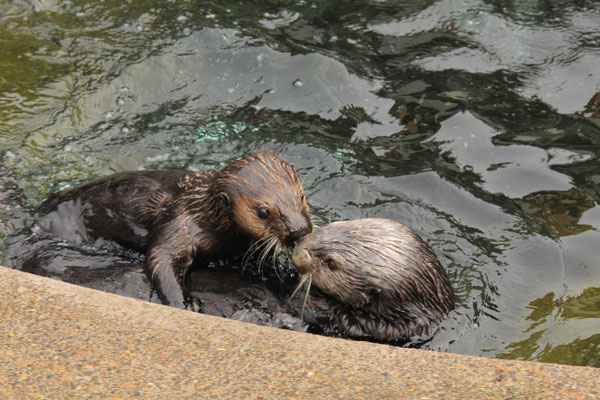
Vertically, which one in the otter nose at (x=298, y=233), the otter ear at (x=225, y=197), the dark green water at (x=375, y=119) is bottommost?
the dark green water at (x=375, y=119)

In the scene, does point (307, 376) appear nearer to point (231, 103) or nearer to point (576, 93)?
point (231, 103)

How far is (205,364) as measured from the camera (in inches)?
116

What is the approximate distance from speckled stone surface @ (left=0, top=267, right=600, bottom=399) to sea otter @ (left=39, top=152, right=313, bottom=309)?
87cm

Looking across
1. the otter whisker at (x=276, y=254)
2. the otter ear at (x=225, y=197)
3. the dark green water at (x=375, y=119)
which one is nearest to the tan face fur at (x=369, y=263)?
the otter whisker at (x=276, y=254)

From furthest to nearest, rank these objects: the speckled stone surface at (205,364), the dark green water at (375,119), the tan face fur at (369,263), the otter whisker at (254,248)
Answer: the dark green water at (375,119) < the otter whisker at (254,248) < the tan face fur at (369,263) < the speckled stone surface at (205,364)

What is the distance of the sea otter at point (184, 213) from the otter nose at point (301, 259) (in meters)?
0.08

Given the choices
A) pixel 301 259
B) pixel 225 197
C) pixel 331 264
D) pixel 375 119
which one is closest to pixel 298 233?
pixel 301 259

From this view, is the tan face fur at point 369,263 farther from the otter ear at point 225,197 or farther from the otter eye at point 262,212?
the otter ear at point 225,197

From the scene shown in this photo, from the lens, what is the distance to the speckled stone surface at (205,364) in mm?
2781

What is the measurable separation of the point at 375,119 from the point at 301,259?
7.68 ft

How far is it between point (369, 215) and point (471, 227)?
74 centimetres

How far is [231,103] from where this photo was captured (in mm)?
6211

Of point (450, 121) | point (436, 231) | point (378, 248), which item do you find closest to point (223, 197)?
point (378, 248)

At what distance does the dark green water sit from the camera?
4.59 m
